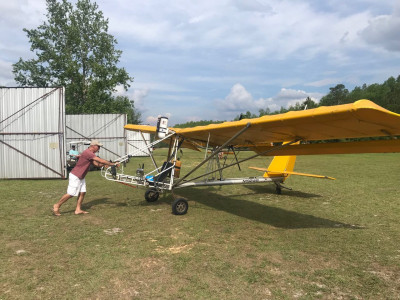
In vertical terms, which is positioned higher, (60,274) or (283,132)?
(283,132)

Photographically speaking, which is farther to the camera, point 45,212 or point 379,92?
point 379,92

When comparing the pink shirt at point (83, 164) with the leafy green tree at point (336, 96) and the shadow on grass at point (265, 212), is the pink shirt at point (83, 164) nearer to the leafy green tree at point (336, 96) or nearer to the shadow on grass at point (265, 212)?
the shadow on grass at point (265, 212)

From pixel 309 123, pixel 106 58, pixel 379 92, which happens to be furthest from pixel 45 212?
pixel 379 92

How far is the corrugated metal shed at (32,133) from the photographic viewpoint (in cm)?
1325

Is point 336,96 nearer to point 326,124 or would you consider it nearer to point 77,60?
point 77,60

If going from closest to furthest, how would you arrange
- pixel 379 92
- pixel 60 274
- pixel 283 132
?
1. pixel 60 274
2. pixel 283 132
3. pixel 379 92

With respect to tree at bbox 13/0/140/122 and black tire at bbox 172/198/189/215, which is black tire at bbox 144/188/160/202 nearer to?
black tire at bbox 172/198/189/215

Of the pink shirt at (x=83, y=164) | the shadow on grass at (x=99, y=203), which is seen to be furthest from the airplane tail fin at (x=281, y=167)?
the pink shirt at (x=83, y=164)

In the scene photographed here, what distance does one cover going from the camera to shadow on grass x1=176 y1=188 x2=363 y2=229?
6.12 metres

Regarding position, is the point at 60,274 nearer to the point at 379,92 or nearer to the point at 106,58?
the point at 106,58

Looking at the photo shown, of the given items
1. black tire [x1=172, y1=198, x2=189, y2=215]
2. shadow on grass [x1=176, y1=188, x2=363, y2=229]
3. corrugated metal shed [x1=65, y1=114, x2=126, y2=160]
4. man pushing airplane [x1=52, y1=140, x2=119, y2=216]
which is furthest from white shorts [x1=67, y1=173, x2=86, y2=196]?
corrugated metal shed [x1=65, y1=114, x2=126, y2=160]

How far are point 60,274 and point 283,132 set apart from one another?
14.9ft

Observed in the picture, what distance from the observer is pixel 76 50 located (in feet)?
121

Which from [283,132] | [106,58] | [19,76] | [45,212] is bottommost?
[45,212]
